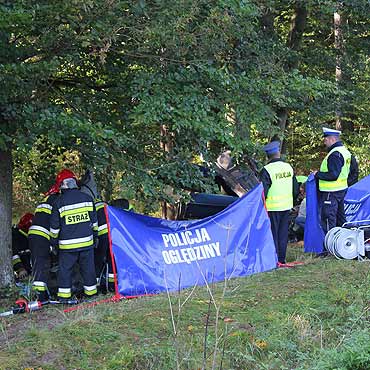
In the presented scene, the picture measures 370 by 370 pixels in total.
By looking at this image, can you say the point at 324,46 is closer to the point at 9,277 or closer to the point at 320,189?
the point at 320,189

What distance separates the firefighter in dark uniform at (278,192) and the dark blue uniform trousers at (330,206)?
521mm

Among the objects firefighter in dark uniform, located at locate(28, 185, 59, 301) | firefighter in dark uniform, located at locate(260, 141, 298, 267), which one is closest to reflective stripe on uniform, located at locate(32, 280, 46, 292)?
firefighter in dark uniform, located at locate(28, 185, 59, 301)

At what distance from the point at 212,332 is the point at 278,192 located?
3.80m

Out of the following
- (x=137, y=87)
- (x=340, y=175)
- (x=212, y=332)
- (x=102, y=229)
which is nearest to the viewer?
(x=212, y=332)

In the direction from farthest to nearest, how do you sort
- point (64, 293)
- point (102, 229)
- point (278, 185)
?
point (278, 185), point (102, 229), point (64, 293)

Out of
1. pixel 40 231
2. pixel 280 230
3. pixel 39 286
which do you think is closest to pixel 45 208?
pixel 40 231

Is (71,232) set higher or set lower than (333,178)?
lower

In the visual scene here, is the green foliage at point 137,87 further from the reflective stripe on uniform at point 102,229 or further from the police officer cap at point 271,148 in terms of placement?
the reflective stripe on uniform at point 102,229

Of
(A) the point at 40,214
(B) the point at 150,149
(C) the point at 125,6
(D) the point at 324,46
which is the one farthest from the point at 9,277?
(D) the point at 324,46

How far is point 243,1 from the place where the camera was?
697 cm

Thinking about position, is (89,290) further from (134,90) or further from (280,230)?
(280,230)

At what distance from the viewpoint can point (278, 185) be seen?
9305 millimetres

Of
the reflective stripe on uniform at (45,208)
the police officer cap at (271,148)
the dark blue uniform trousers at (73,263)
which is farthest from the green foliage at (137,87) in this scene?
the dark blue uniform trousers at (73,263)

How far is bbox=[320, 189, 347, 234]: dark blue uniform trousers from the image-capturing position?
9547mm
